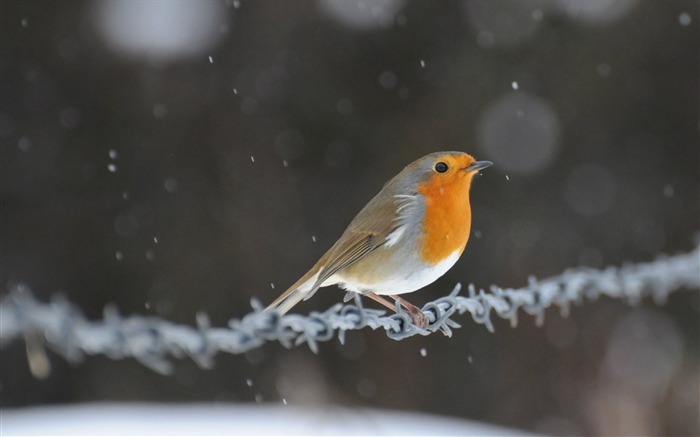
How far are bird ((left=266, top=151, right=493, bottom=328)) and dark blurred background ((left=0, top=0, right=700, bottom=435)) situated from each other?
339cm

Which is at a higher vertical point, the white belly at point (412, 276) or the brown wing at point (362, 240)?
the brown wing at point (362, 240)

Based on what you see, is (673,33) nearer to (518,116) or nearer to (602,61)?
(602,61)

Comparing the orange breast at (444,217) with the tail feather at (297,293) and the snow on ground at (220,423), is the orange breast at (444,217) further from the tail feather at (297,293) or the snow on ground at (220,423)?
the snow on ground at (220,423)

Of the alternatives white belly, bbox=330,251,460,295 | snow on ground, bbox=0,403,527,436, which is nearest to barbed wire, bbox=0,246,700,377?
white belly, bbox=330,251,460,295

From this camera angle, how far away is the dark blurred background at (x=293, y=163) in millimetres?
6504

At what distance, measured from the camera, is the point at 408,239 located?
2834 mm

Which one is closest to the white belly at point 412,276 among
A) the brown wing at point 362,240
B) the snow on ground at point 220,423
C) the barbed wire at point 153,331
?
the brown wing at point 362,240

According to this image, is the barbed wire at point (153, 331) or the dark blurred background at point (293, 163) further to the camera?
the dark blurred background at point (293, 163)

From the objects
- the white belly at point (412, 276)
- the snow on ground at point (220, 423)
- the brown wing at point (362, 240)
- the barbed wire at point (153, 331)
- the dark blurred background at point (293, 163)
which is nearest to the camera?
the barbed wire at point (153, 331)

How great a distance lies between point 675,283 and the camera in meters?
3.61

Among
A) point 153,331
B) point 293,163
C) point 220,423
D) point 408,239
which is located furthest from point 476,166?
point 293,163

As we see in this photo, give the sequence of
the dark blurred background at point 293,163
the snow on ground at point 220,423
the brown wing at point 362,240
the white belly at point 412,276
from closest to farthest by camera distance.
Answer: the white belly at point 412,276, the brown wing at point 362,240, the snow on ground at point 220,423, the dark blurred background at point 293,163

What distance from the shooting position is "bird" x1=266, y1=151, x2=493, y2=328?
278 centimetres

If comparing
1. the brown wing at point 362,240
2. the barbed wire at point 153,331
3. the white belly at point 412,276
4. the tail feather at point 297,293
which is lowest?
the barbed wire at point 153,331
